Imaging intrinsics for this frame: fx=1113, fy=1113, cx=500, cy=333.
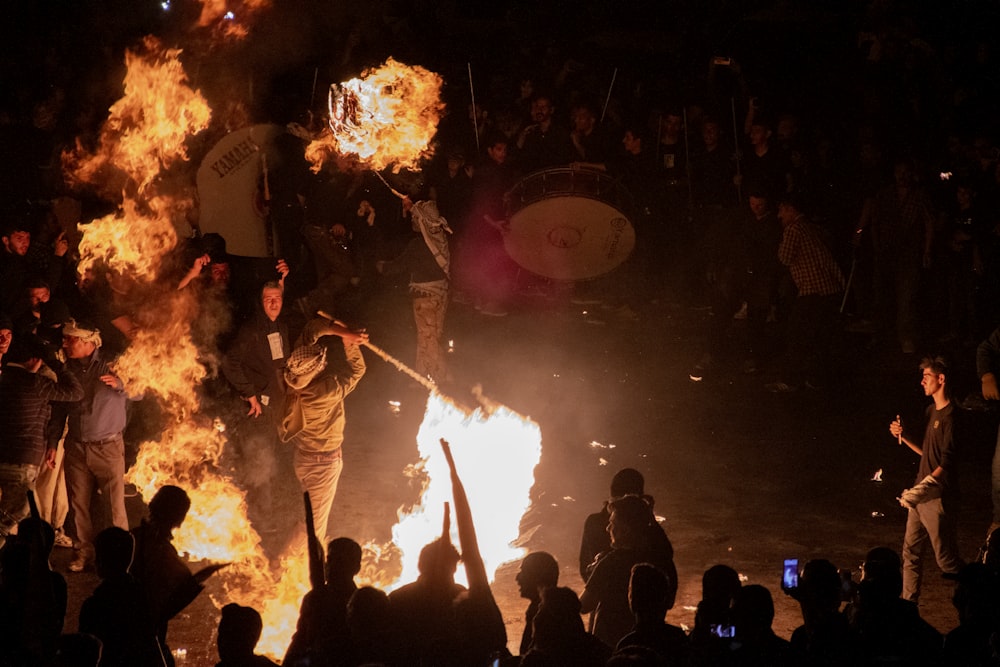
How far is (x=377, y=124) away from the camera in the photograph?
12.9 meters

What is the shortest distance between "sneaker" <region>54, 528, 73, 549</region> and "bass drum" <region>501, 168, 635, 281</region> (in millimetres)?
6284

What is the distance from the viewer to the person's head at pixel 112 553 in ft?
17.1

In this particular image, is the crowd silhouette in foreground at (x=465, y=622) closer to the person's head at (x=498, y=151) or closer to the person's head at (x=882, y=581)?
the person's head at (x=882, y=581)

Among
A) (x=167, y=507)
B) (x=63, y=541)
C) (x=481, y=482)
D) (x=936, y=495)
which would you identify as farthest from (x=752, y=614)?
(x=63, y=541)

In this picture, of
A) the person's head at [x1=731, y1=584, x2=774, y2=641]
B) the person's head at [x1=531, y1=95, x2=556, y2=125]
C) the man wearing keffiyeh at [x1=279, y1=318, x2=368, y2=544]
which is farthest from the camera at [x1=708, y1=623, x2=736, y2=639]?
the person's head at [x1=531, y1=95, x2=556, y2=125]

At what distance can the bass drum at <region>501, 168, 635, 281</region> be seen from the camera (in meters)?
13.1

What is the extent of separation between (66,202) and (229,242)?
1844mm

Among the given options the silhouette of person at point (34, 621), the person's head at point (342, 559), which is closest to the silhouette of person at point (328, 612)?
the person's head at point (342, 559)

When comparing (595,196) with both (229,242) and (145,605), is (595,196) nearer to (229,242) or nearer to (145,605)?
(229,242)

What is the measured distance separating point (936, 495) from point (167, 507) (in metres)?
5.34

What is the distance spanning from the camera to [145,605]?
5.05 metres

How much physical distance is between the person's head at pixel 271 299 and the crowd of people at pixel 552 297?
4 centimetres

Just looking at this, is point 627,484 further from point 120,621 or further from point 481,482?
point 120,621

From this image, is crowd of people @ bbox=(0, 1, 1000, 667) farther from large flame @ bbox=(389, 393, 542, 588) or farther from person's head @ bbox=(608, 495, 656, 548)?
large flame @ bbox=(389, 393, 542, 588)
